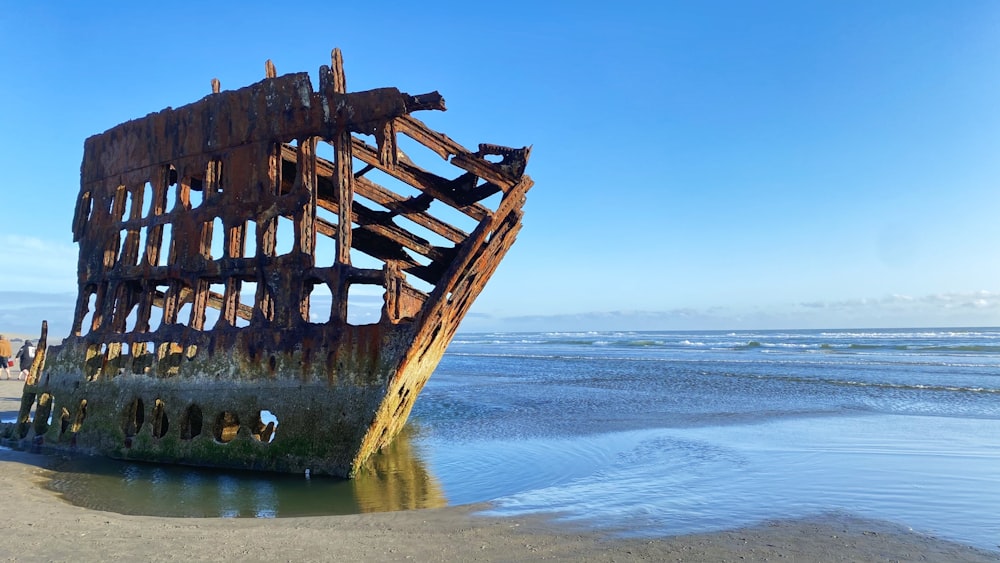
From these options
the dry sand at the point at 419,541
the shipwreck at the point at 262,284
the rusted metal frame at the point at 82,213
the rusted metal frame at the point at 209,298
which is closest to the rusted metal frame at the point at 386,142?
the shipwreck at the point at 262,284

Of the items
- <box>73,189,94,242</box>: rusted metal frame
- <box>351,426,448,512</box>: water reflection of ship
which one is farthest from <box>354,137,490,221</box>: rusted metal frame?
<box>73,189,94,242</box>: rusted metal frame

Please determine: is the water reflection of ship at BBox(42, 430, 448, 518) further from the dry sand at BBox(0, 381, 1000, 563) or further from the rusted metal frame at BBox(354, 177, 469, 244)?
the rusted metal frame at BBox(354, 177, 469, 244)

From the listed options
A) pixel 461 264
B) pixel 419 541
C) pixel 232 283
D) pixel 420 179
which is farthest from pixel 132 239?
pixel 419 541

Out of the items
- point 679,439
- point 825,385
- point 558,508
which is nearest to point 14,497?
point 558,508

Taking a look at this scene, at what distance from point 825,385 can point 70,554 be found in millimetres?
17047

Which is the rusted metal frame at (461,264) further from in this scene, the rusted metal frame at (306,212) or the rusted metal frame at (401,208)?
the rusted metal frame at (401,208)

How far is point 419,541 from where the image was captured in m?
4.49

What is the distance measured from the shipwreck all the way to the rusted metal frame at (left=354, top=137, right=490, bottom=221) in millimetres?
24

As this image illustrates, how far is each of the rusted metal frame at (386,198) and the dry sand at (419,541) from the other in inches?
146

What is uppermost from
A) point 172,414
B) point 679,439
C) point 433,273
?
point 433,273

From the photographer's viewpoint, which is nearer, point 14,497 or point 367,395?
point 14,497

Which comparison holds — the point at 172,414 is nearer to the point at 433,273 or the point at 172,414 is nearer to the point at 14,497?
the point at 14,497

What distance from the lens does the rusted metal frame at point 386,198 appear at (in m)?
7.44

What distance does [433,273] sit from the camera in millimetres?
9719
